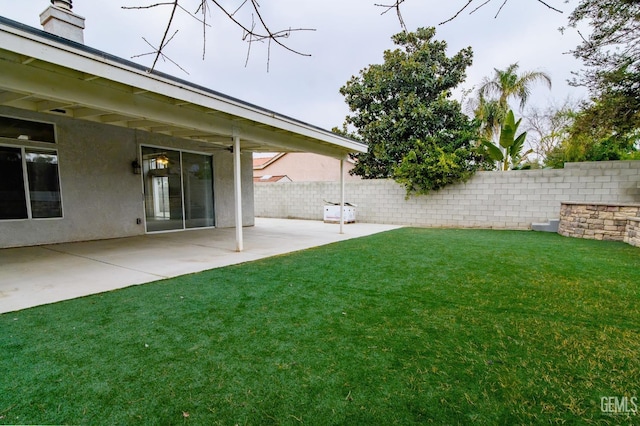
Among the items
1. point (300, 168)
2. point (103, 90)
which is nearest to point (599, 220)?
point (103, 90)

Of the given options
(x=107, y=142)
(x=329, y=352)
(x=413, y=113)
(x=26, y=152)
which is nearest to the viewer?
(x=329, y=352)

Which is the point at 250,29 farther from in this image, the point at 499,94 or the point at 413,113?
the point at 499,94

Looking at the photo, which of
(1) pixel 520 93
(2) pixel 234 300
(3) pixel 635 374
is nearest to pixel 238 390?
(2) pixel 234 300

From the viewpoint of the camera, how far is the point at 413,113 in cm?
1158

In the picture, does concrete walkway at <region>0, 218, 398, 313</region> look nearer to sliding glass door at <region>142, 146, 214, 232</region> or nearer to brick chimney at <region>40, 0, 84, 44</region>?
sliding glass door at <region>142, 146, 214, 232</region>

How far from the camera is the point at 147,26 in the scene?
6.03 ft

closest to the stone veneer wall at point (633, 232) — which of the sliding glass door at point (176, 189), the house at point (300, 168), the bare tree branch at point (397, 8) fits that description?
the bare tree branch at point (397, 8)

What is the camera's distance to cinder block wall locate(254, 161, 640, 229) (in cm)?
835

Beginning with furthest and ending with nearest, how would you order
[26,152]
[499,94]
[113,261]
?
[499,94] < [26,152] < [113,261]

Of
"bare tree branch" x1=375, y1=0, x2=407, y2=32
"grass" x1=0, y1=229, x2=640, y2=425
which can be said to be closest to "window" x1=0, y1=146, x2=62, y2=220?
"grass" x1=0, y1=229, x2=640, y2=425

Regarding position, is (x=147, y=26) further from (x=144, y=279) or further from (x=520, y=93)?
(x=520, y=93)

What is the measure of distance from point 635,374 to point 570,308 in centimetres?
123

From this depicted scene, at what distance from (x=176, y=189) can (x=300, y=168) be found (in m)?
13.3

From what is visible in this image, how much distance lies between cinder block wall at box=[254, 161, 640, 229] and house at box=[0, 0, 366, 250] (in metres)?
3.53
